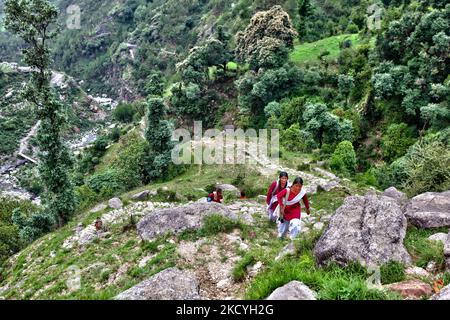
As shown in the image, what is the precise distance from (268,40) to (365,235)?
119 feet

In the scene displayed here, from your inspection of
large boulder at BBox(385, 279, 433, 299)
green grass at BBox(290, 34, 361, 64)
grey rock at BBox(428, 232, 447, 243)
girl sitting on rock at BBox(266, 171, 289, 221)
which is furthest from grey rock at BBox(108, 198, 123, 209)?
green grass at BBox(290, 34, 361, 64)

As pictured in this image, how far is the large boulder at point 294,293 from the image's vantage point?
19.8 ft

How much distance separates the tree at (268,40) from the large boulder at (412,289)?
35.7m

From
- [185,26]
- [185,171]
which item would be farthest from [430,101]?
[185,26]

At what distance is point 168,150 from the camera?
29.3 m

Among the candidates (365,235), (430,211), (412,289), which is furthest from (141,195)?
(412,289)

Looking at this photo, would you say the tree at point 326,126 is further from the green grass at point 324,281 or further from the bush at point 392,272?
the bush at point 392,272

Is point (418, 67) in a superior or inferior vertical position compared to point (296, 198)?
superior

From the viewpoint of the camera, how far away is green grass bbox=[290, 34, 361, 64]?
4554cm

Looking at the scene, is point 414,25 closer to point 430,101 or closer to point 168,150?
point 430,101

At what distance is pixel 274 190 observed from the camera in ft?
38.2

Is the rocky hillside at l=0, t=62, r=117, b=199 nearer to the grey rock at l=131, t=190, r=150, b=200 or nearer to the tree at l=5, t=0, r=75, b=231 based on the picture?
the tree at l=5, t=0, r=75, b=231

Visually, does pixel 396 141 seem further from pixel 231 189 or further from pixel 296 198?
pixel 296 198
